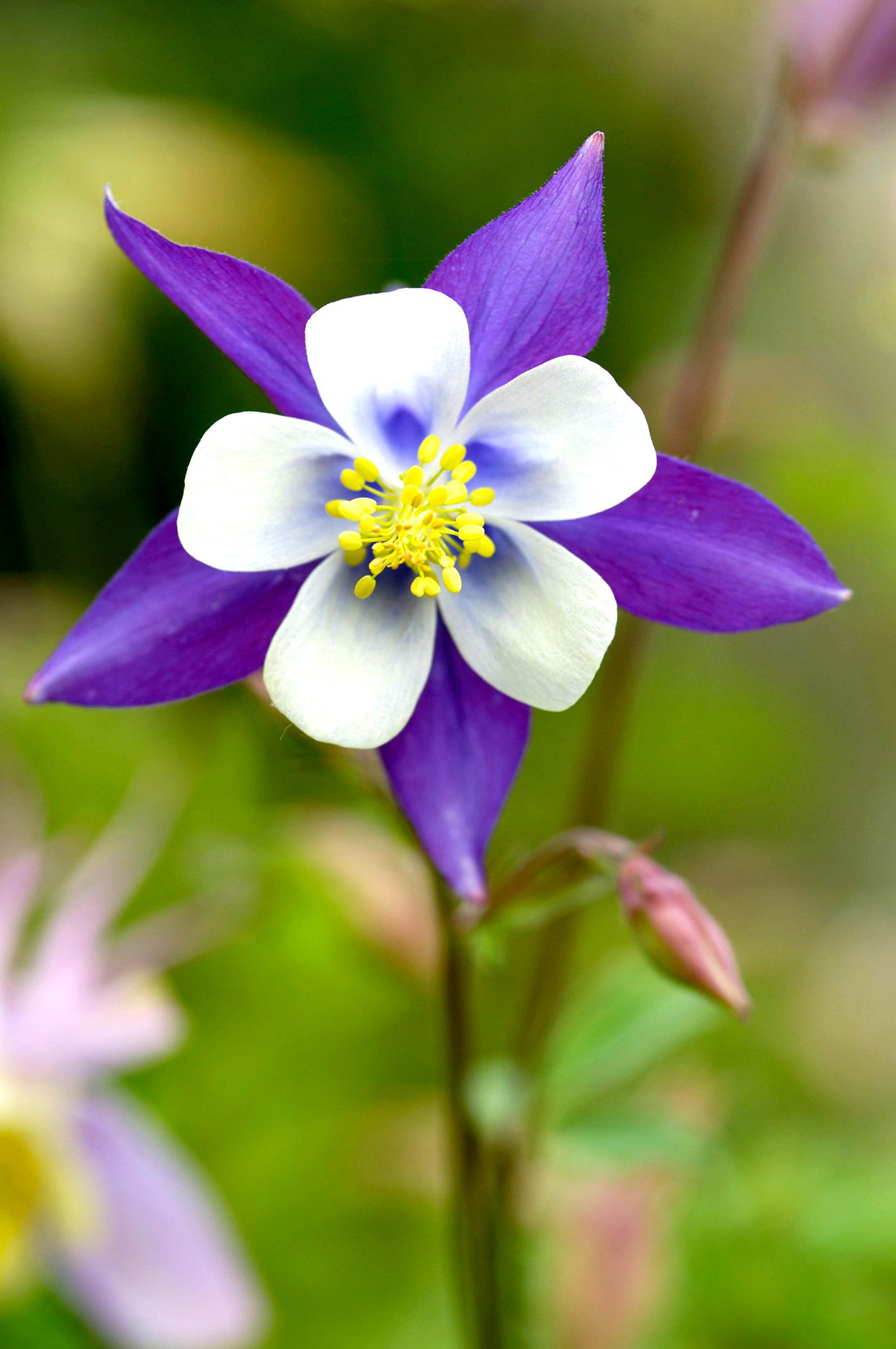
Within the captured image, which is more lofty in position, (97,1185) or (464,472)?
(464,472)

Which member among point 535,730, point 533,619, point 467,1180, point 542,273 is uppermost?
point 542,273

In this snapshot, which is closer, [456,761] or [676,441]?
[456,761]

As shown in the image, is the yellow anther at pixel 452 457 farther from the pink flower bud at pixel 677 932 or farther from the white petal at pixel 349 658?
the pink flower bud at pixel 677 932

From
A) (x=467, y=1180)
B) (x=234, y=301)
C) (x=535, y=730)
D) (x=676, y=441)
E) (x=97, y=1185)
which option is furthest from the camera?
(x=535, y=730)

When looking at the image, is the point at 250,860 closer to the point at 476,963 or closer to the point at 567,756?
the point at 476,963

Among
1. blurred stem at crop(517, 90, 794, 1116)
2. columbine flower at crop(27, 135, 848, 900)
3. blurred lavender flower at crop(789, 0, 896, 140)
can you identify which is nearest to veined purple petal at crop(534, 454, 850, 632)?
columbine flower at crop(27, 135, 848, 900)

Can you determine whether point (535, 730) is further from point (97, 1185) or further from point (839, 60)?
point (839, 60)

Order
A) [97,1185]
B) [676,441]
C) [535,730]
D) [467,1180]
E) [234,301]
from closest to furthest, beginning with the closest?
1. [234,301]
2. [467,1180]
3. [676,441]
4. [97,1185]
5. [535,730]

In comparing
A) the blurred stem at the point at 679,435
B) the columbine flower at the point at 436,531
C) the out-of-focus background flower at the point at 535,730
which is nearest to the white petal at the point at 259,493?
the columbine flower at the point at 436,531

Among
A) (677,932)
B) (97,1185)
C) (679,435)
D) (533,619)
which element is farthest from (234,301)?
(97,1185)
